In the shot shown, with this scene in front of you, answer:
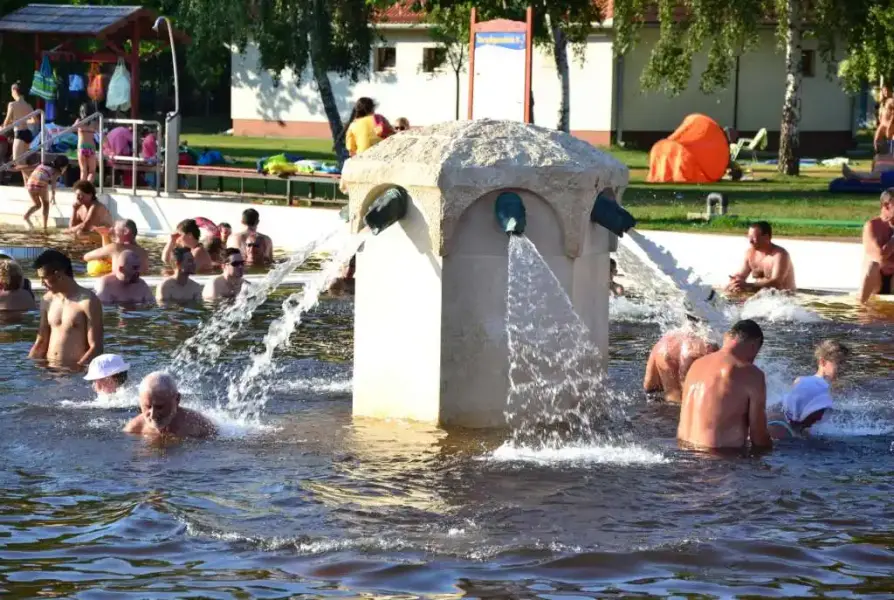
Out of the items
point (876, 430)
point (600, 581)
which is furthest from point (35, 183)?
point (600, 581)

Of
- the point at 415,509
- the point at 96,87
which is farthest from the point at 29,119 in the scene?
the point at 415,509

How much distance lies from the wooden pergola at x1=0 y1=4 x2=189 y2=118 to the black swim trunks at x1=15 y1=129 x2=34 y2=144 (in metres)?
1.67

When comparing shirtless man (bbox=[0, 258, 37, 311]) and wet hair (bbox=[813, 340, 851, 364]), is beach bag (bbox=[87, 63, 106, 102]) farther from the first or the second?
wet hair (bbox=[813, 340, 851, 364])

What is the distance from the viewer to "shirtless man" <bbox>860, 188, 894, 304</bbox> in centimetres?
1571

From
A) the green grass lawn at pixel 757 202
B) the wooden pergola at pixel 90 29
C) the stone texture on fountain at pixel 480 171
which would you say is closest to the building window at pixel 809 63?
the green grass lawn at pixel 757 202

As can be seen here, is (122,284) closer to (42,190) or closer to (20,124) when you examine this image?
(42,190)

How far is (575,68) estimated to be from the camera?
37.2 meters

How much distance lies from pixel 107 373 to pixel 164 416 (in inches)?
50.2

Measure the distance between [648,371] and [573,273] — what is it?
154 cm

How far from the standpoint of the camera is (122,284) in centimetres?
1509

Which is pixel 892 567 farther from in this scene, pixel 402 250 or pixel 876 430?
pixel 402 250

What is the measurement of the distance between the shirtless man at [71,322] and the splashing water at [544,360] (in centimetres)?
370

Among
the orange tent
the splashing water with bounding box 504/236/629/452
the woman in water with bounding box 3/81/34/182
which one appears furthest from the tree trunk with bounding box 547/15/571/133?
the splashing water with bounding box 504/236/629/452

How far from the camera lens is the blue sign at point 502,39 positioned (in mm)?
15189
